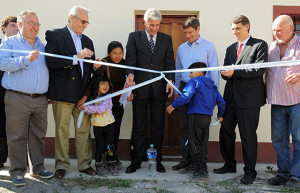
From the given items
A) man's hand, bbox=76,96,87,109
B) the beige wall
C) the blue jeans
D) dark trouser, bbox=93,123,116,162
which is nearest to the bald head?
the blue jeans

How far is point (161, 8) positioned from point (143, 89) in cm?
172

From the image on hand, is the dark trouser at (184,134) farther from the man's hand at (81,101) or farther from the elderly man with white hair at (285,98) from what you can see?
the man's hand at (81,101)

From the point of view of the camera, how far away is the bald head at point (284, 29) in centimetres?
387

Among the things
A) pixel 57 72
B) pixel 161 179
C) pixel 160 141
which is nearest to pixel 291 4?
pixel 160 141

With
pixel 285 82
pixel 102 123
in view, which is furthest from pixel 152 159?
pixel 285 82

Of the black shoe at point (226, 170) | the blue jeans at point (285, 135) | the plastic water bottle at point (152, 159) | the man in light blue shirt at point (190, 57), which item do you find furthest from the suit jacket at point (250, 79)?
the plastic water bottle at point (152, 159)

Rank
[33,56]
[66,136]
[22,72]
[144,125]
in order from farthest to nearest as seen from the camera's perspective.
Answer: [144,125] → [66,136] → [22,72] → [33,56]

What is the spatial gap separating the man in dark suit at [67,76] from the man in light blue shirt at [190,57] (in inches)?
56.1

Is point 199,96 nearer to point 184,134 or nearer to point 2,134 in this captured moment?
point 184,134

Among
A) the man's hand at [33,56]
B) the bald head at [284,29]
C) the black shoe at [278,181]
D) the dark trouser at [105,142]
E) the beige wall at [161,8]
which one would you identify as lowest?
the black shoe at [278,181]

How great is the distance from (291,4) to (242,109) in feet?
8.14

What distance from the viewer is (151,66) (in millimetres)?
4434

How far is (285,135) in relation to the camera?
405 centimetres

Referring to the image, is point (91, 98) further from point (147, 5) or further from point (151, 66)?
point (147, 5)
